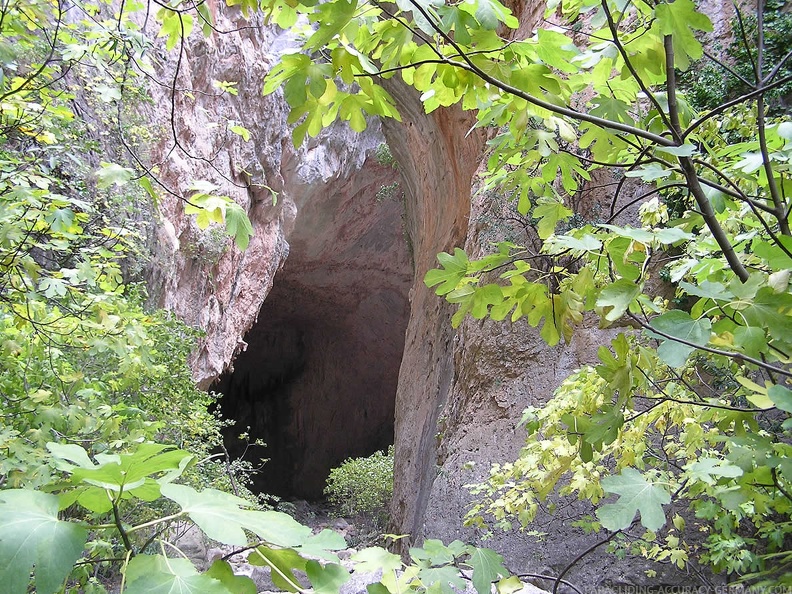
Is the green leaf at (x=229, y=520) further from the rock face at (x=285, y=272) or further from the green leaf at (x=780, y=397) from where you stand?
the rock face at (x=285, y=272)

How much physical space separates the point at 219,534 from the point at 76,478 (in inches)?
7.0

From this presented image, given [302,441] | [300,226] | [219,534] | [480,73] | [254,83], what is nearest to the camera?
[219,534]

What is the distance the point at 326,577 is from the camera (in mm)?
738

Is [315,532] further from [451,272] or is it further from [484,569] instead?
[451,272]

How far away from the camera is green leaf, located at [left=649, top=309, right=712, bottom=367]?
0.90 metres

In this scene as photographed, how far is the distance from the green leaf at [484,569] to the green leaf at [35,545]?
69 centimetres

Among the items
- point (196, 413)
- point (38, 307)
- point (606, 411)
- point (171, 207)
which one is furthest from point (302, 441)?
point (606, 411)

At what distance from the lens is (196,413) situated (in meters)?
5.76

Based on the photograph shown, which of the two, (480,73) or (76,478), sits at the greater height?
(480,73)

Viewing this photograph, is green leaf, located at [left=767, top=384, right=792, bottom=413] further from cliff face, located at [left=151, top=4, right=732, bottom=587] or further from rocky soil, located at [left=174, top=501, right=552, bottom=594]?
cliff face, located at [left=151, top=4, right=732, bottom=587]

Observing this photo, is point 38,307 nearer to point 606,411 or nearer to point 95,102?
point 606,411

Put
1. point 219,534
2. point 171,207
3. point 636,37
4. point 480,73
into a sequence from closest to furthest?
point 219,534 < point 480,73 < point 636,37 < point 171,207

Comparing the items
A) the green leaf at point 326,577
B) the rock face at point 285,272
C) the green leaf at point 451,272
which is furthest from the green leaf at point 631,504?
the rock face at point 285,272

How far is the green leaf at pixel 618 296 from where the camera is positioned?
99cm
